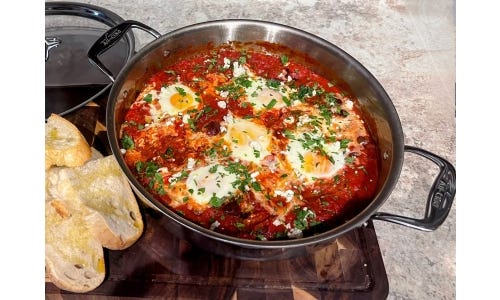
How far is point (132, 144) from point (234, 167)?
77 cm

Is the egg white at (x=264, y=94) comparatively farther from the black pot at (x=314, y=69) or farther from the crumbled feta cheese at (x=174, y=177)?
the crumbled feta cheese at (x=174, y=177)

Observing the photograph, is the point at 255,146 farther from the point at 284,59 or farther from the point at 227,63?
the point at 284,59

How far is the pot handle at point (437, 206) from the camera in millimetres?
2519

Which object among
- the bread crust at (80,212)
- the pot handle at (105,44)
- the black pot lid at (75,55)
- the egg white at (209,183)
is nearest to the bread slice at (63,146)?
the bread crust at (80,212)

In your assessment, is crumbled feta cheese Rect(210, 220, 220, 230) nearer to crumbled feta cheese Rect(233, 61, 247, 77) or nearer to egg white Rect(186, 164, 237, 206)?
egg white Rect(186, 164, 237, 206)

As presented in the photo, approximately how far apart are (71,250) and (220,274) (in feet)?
2.93

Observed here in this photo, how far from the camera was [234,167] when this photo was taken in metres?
2.90

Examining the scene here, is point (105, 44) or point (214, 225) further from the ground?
point (105, 44)

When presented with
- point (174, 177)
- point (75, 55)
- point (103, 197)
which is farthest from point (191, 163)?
point (75, 55)

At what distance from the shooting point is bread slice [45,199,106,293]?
7.80ft

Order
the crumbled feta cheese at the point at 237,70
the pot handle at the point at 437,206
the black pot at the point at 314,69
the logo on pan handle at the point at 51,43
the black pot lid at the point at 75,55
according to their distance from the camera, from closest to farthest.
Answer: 1. the black pot at the point at 314,69
2. the pot handle at the point at 437,206
3. the black pot lid at the point at 75,55
4. the logo on pan handle at the point at 51,43
5. the crumbled feta cheese at the point at 237,70

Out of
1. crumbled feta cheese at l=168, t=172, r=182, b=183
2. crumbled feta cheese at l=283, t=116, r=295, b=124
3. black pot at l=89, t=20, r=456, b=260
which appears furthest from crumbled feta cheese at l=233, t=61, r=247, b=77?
crumbled feta cheese at l=168, t=172, r=182, b=183

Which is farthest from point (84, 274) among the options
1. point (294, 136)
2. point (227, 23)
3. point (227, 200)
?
point (227, 23)

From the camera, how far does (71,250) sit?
2.43 m
